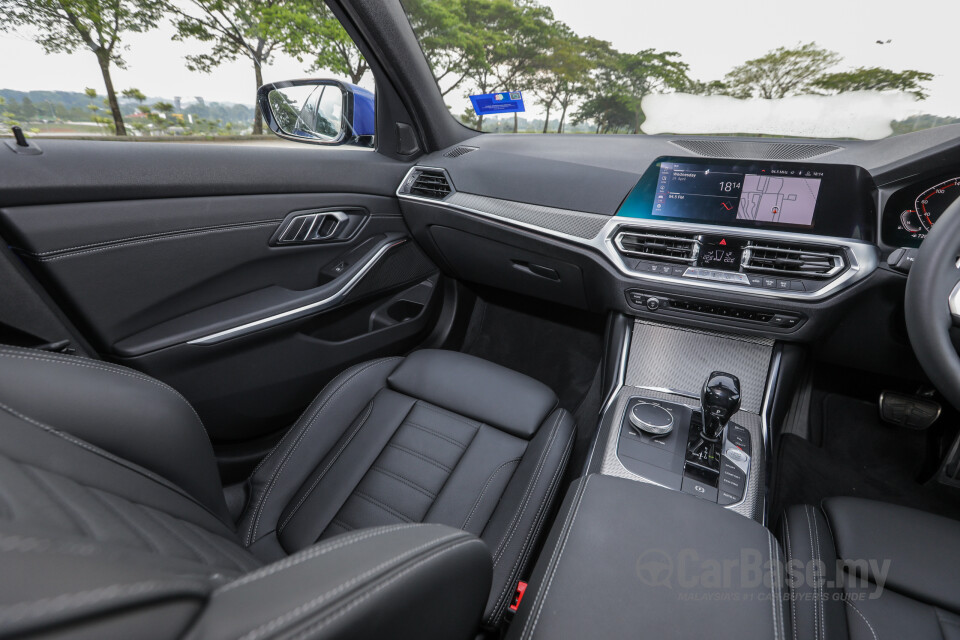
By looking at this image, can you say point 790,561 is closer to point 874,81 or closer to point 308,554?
point 308,554

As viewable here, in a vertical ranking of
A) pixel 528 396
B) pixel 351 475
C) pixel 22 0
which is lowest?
pixel 351 475

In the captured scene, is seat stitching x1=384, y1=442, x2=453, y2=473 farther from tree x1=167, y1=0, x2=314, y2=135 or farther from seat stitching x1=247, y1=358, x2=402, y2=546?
tree x1=167, y1=0, x2=314, y2=135

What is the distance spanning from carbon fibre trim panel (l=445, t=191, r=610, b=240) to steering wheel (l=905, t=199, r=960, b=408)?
744mm

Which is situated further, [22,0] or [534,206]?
[534,206]

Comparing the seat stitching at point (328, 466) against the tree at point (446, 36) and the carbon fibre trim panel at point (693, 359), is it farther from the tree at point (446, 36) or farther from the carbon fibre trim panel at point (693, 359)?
the tree at point (446, 36)

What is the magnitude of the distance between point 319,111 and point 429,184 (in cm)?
51

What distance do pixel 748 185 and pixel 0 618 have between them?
1.53 meters

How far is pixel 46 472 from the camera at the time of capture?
51 centimetres

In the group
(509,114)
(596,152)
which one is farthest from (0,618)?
(509,114)

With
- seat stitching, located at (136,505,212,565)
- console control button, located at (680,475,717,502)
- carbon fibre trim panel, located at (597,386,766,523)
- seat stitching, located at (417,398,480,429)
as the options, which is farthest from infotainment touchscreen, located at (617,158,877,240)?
seat stitching, located at (136,505,212,565)

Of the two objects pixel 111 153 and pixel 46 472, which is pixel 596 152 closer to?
pixel 111 153

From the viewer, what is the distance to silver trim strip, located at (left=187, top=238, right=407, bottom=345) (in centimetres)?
137

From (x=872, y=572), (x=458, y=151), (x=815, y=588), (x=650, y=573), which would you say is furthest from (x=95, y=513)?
(x=458, y=151)

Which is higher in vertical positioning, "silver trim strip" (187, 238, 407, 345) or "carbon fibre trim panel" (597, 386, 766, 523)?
"silver trim strip" (187, 238, 407, 345)
